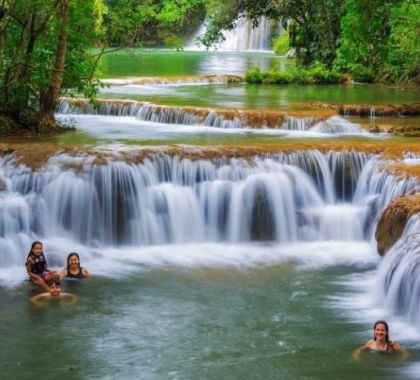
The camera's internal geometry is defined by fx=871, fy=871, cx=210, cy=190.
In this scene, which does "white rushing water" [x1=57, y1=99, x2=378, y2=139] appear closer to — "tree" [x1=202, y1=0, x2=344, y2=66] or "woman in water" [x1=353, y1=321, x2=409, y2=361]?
"woman in water" [x1=353, y1=321, x2=409, y2=361]

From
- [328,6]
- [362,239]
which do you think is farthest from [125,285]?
[328,6]

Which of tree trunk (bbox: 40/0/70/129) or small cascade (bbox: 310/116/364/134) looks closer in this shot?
tree trunk (bbox: 40/0/70/129)

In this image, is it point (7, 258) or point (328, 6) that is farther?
point (328, 6)

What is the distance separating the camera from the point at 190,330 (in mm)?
10320

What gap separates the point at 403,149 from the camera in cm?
1558

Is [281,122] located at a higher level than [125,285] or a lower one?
higher

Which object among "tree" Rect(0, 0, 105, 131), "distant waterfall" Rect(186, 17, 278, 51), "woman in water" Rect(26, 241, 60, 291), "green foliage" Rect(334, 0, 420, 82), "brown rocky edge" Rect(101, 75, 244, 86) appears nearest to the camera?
"woman in water" Rect(26, 241, 60, 291)

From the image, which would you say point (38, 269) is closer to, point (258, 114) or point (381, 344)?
point (381, 344)

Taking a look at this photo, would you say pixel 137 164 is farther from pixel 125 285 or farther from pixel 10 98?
pixel 10 98

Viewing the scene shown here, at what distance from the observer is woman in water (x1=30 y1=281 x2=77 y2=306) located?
11445 mm

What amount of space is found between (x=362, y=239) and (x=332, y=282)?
2.44 meters

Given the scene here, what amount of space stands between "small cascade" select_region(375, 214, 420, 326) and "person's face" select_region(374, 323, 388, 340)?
3.33ft

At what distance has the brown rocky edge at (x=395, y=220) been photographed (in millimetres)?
12156

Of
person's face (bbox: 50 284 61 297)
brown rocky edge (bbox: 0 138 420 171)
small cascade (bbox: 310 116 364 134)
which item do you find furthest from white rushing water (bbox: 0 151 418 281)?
small cascade (bbox: 310 116 364 134)
